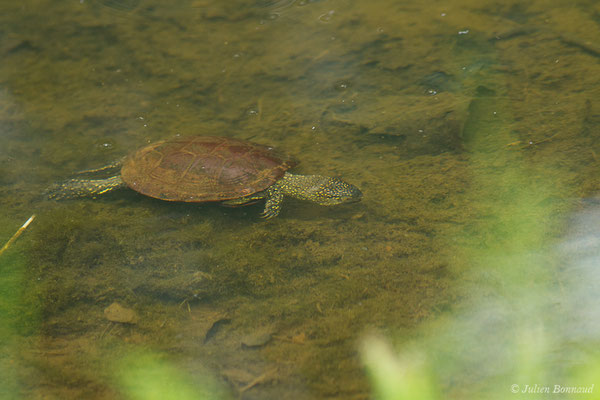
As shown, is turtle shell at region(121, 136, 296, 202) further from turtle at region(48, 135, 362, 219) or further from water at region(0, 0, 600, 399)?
water at region(0, 0, 600, 399)

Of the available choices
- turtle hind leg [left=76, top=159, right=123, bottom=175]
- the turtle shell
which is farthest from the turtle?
turtle hind leg [left=76, top=159, right=123, bottom=175]

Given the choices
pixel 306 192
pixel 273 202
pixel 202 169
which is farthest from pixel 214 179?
pixel 306 192

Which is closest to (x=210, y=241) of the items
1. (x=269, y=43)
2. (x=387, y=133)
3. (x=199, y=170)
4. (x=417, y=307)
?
(x=199, y=170)

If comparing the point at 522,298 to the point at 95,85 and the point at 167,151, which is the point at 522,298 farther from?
the point at 95,85

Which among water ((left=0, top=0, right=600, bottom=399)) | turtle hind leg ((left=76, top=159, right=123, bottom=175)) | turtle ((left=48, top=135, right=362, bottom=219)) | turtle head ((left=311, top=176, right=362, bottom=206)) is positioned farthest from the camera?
turtle hind leg ((left=76, top=159, right=123, bottom=175))

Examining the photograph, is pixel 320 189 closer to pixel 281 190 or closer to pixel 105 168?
pixel 281 190

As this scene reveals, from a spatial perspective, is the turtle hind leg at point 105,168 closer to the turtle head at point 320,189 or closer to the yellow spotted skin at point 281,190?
the yellow spotted skin at point 281,190

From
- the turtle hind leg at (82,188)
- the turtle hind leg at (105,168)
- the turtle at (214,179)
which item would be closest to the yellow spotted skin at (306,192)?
the turtle at (214,179)
